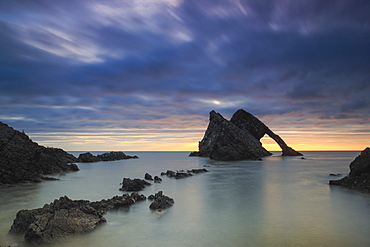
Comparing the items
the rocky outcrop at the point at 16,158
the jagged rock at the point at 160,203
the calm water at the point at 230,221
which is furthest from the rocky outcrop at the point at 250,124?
the jagged rock at the point at 160,203

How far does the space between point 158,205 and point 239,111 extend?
74898 mm

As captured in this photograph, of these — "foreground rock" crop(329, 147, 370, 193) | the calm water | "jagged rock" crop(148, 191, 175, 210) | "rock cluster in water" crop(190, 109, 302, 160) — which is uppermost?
"rock cluster in water" crop(190, 109, 302, 160)

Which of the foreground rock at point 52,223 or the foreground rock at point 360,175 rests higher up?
the foreground rock at point 360,175

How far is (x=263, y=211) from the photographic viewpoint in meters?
13.1

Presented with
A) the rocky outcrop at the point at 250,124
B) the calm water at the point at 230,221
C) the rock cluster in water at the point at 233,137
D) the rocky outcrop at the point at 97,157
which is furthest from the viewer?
the rocky outcrop at the point at 250,124

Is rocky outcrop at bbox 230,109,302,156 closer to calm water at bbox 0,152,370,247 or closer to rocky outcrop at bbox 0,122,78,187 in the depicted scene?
calm water at bbox 0,152,370,247

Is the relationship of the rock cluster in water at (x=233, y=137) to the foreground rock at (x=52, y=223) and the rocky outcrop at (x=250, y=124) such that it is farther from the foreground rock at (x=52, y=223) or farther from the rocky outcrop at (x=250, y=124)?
the foreground rock at (x=52, y=223)

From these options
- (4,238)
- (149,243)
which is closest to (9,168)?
(4,238)

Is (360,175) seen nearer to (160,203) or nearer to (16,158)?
(160,203)

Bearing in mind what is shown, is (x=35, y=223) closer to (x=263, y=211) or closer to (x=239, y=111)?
(x=263, y=211)

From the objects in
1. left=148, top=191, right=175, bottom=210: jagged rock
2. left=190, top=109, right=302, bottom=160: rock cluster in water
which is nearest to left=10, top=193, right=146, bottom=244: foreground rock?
left=148, top=191, right=175, bottom=210: jagged rock

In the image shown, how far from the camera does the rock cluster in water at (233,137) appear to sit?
212 ft

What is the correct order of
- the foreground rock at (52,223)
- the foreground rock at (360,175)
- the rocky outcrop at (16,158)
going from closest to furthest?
the foreground rock at (52,223) → the foreground rock at (360,175) → the rocky outcrop at (16,158)

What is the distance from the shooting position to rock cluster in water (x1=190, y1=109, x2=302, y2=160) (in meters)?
64.7
